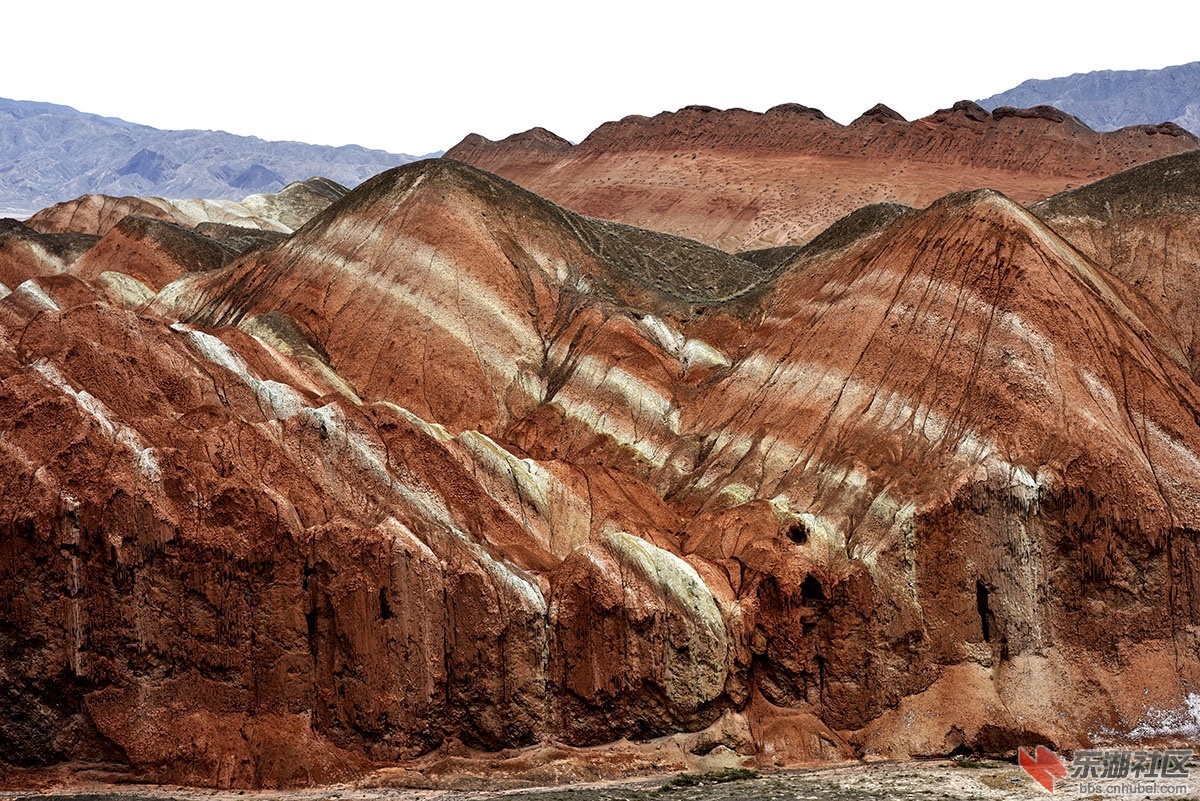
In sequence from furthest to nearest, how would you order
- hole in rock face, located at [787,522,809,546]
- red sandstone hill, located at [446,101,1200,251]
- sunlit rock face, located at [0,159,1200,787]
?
1. red sandstone hill, located at [446,101,1200,251]
2. hole in rock face, located at [787,522,809,546]
3. sunlit rock face, located at [0,159,1200,787]

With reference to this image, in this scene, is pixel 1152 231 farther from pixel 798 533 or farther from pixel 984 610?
pixel 798 533

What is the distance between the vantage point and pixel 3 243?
216 ft

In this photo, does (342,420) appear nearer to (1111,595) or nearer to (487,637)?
(487,637)

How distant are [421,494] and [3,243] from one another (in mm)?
39503

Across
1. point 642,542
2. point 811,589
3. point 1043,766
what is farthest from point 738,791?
point 1043,766

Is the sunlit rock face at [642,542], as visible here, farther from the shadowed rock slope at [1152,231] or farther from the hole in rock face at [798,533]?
the shadowed rock slope at [1152,231]

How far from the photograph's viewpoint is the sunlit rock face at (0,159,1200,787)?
31.3m

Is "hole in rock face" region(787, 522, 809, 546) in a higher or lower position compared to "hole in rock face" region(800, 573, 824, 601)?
higher

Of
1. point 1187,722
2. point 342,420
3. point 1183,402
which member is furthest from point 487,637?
point 1183,402

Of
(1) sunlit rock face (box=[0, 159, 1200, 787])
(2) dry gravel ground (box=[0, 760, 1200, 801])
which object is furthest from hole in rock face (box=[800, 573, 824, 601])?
(2) dry gravel ground (box=[0, 760, 1200, 801])

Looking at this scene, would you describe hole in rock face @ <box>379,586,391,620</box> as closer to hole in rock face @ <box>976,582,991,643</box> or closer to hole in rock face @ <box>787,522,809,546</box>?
hole in rock face @ <box>787,522,809,546</box>

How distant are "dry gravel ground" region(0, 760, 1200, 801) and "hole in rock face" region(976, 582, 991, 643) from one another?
137 inches

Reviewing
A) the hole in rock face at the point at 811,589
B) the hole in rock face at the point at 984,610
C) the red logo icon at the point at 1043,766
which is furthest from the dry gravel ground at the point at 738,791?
the hole in rock face at the point at 811,589

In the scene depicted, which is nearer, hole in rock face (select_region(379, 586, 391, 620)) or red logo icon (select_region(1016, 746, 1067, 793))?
red logo icon (select_region(1016, 746, 1067, 793))
